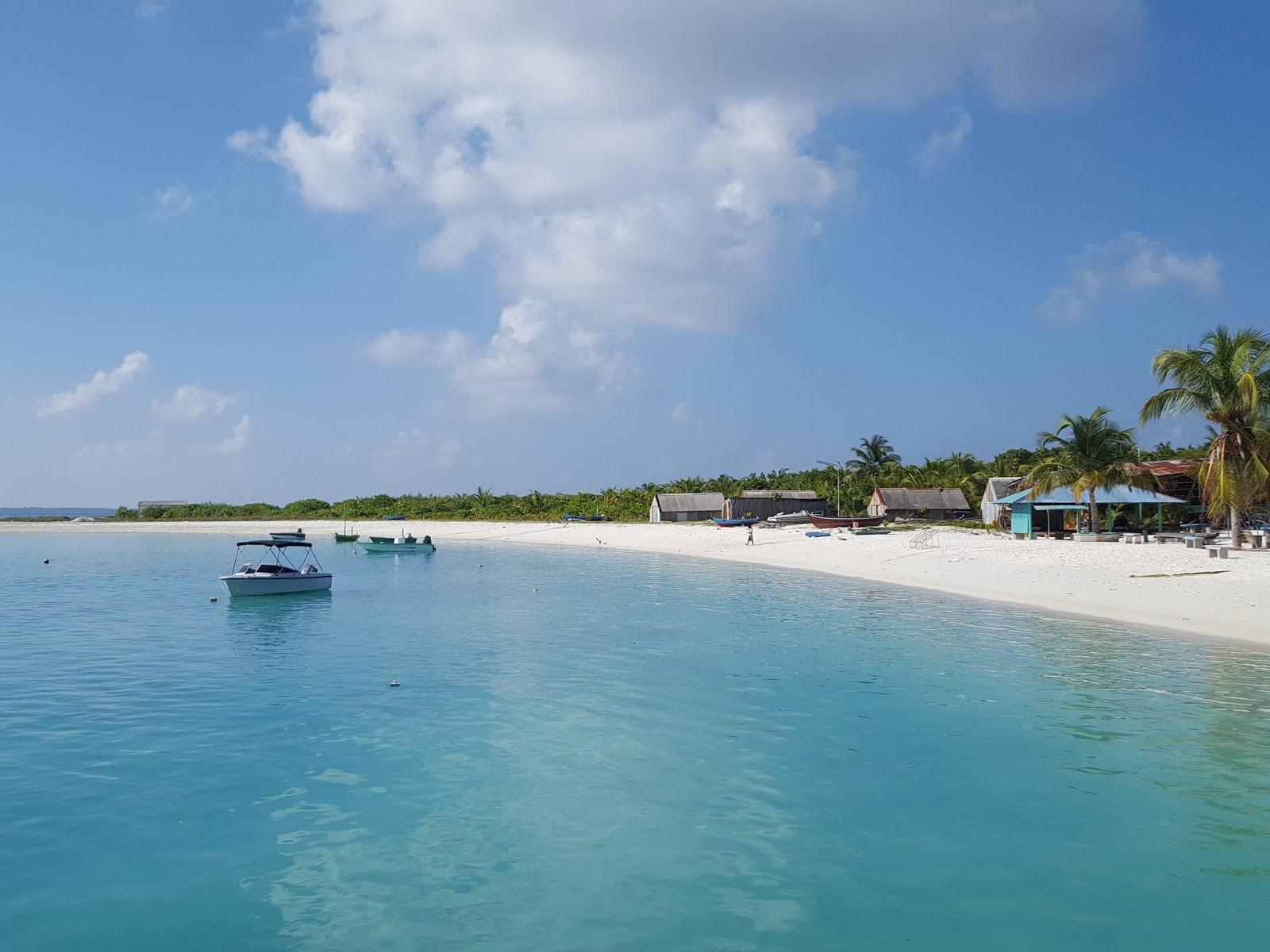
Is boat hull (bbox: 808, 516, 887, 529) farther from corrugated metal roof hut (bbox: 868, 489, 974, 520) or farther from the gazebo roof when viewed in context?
the gazebo roof

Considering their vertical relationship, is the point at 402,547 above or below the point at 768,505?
below

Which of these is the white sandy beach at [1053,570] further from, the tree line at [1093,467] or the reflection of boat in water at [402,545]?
the reflection of boat in water at [402,545]

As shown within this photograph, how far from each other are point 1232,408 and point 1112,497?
41.1 feet

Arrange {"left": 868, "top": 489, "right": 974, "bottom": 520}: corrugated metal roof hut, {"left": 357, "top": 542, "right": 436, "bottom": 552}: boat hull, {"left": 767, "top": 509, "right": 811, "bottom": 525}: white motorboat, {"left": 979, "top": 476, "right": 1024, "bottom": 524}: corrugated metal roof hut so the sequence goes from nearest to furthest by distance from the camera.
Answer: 1. {"left": 357, "top": 542, "right": 436, "bottom": 552}: boat hull
2. {"left": 979, "top": 476, "right": 1024, "bottom": 524}: corrugated metal roof hut
3. {"left": 767, "top": 509, "right": 811, "bottom": 525}: white motorboat
4. {"left": 868, "top": 489, "right": 974, "bottom": 520}: corrugated metal roof hut

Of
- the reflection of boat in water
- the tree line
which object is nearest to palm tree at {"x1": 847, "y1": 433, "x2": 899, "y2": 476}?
the tree line

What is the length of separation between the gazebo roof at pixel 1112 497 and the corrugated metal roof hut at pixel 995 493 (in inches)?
645

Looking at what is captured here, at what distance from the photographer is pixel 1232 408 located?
3194cm

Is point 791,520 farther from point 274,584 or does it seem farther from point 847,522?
point 274,584

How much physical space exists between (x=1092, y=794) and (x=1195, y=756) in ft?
8.60

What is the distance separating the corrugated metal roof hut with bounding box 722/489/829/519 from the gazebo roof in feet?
114

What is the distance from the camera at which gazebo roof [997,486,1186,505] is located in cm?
4306

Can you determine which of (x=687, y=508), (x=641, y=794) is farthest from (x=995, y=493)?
(x=641, y=794)

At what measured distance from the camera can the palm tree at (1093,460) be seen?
41841 mm

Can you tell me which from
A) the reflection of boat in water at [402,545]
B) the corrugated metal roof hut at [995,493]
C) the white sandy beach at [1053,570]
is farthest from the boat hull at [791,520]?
the reflection of boat in water at [402,545]
